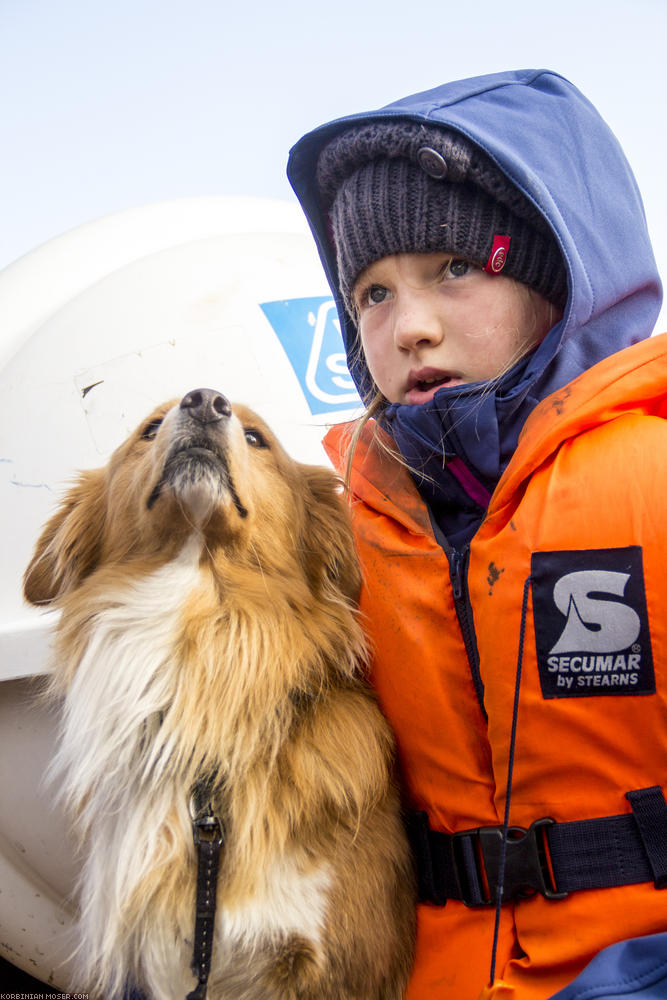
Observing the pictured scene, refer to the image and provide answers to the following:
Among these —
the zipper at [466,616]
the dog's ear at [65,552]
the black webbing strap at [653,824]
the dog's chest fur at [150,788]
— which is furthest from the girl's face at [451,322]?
the black webbing strap at [653,824]

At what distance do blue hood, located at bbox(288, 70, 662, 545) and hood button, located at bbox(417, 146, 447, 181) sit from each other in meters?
0.07

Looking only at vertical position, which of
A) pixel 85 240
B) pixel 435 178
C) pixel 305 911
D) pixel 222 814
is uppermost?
pixel 85 240

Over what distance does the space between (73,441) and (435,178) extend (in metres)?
1.33

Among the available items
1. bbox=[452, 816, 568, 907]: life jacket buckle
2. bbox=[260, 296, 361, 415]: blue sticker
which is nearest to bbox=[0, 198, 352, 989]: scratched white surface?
bbox=[260, 296, 361, 415]: blue sticker

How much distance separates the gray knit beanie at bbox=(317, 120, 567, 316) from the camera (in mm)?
1889

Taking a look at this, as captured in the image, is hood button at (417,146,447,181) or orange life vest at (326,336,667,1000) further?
hood button at (417,146,447,181)

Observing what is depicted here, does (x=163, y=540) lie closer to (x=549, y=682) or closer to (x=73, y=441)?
(x=73, y=441)

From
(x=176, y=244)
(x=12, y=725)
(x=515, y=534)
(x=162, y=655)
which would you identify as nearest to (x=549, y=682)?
(x=515, y=534)

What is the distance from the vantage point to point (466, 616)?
176cm

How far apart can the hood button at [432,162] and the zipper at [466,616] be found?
0.92 meters

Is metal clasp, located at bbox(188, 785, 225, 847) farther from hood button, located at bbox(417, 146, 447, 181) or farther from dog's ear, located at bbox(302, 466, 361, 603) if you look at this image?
hood button, located at bbox(417, 146, 447, 181)

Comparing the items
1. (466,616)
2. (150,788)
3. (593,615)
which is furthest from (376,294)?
(150,788)

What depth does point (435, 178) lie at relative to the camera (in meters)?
1.96

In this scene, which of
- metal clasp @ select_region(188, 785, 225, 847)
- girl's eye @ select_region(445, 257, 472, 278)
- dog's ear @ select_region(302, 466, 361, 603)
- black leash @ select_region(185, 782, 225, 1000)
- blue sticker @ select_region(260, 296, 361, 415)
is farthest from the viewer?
blue sticker @ select_region(260, 296, 361, 415)
